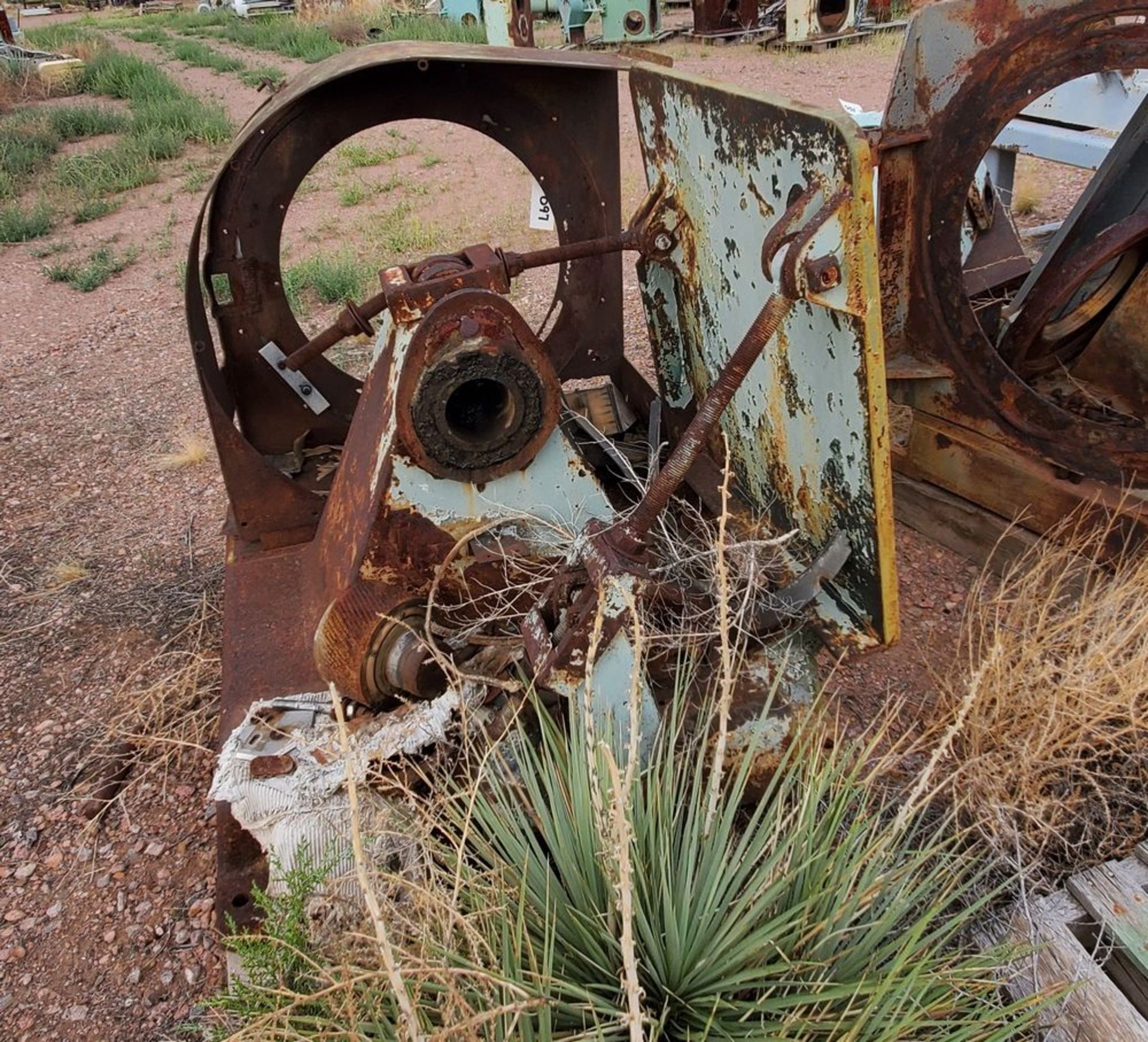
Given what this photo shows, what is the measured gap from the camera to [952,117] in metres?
2.75

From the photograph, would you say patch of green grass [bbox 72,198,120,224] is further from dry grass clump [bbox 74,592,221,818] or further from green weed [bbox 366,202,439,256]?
dry grass clump [bbox 74,592,221,818]

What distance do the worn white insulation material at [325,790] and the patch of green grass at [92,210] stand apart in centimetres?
734

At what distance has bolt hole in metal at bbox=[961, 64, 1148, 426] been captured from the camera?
317 centimetres

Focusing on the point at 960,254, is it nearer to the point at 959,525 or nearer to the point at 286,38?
the point at 959,525

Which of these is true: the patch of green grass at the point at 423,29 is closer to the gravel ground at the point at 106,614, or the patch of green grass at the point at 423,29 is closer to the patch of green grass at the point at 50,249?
the patch of green grass at the point at 50,249

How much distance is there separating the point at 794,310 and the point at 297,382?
183cm

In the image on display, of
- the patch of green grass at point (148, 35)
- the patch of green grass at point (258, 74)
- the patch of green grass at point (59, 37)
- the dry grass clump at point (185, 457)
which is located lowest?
the dry grass clump at point (185, 457)

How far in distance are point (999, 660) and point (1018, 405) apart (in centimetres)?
102

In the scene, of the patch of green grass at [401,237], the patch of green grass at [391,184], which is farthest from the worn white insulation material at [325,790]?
the patch of green grass at [391,184]

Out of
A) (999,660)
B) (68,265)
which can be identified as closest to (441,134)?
(68,265)

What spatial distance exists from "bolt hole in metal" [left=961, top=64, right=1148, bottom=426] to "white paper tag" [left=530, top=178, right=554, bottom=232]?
1.36 meters

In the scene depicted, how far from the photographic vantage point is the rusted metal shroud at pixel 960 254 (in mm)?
2637

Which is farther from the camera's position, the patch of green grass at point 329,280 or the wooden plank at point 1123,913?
the patch of green grass at point 329,280

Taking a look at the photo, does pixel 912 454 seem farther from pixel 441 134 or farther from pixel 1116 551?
pixel 441 134
